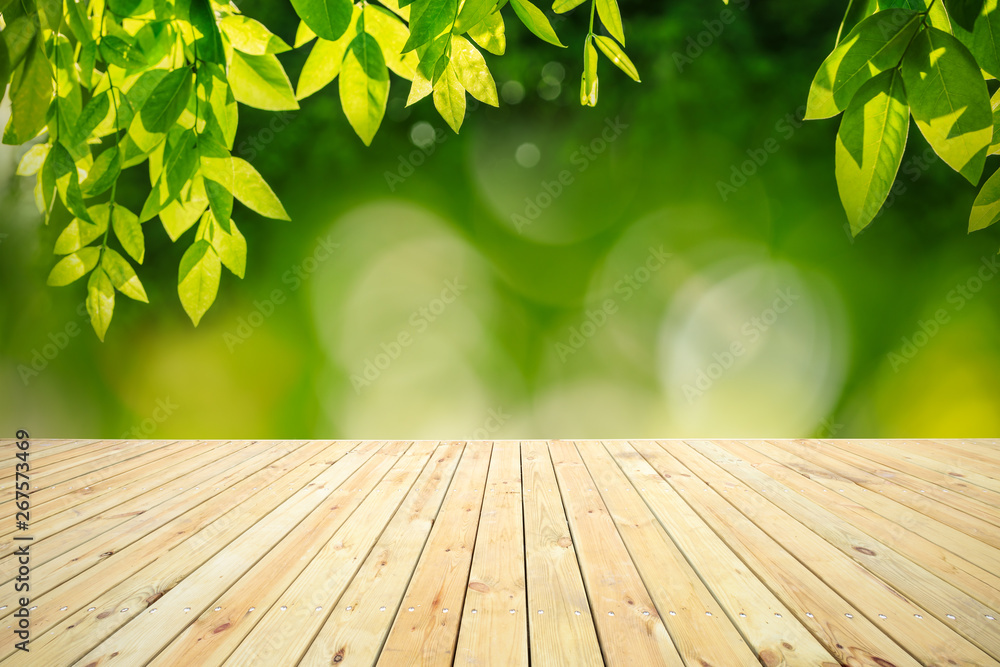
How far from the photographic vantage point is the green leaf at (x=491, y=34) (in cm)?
35

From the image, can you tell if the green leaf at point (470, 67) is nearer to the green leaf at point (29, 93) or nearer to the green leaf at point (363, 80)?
the green leaf at point (363, 80)

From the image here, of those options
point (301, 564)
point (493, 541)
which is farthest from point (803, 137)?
point (301, 564)

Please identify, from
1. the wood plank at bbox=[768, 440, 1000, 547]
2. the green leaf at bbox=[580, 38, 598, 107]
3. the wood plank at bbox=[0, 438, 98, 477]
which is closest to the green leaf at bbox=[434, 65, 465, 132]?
the green leaf at bbox=[580, 38, 598, 107]

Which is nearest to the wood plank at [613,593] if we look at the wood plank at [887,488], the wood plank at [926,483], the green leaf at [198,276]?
the green leaf at [198,276]

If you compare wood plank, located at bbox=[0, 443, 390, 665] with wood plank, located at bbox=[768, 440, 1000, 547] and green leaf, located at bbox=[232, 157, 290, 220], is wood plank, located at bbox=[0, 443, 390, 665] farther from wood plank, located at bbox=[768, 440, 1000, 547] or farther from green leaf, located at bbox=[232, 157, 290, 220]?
wood plank, located at bbox=[768, 440, 1000, 547]

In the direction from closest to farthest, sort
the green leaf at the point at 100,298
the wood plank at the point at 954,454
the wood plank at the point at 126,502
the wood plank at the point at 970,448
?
the green leaf at the point at 100,298 < the wood plank at the point at 126,502 < the wood plank at the point at 954,454 < the wood plank at the point at 970,448

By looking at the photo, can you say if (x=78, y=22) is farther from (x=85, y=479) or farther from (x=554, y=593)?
(x=85, y=479)

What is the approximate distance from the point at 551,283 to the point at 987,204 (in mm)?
2525

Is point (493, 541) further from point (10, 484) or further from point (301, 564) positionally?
point (10, 484)

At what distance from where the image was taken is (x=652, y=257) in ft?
9.16

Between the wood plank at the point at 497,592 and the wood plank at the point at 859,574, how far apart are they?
628 millimetres

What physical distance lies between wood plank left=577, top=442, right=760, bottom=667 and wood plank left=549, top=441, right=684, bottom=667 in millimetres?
20

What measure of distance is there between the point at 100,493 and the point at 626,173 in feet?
8.41

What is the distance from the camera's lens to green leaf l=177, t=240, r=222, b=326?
40 centimetres
